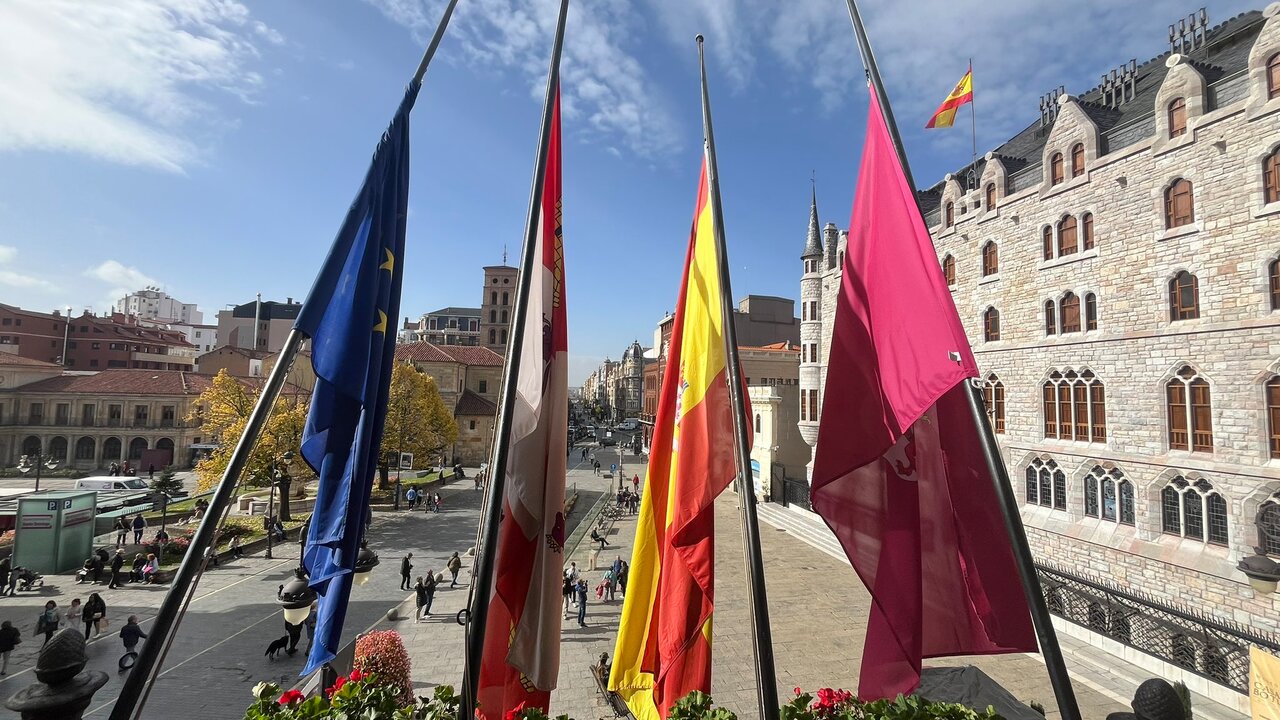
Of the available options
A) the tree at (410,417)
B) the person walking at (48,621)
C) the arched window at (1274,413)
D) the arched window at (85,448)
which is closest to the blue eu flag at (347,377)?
the person walking at (48,621)

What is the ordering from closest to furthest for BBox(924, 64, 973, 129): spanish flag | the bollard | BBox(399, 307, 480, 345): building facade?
1. the bollard
2. BBox(924, 64, 973, 129): spanish flag
3. BBox(399, 307, 480, 345): building facade

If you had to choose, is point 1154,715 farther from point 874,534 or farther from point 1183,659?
point 1183,659

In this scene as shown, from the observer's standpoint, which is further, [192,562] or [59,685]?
[192,562]

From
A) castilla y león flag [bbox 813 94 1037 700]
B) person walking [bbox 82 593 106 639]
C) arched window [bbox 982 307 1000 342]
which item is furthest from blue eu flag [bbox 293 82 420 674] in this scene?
arched window [bbox 982 307 1000 342]

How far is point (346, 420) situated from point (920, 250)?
5087mm

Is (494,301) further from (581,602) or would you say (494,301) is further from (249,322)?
(581,602)

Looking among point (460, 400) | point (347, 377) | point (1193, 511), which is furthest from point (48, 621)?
point (460, 400)

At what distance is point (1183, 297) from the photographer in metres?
15.6

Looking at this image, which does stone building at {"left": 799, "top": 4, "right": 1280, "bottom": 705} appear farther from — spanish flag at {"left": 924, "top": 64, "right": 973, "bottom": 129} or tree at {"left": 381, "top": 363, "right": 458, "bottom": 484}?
tree at {"left": 381, "top": 363, "right": 458, "bottom": 484}

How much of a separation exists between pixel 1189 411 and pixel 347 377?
2096cm

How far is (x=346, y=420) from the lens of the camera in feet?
15.7

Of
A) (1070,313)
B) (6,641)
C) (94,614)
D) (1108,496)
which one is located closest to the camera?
(6,641)

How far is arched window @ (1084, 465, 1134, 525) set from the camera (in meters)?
16.9

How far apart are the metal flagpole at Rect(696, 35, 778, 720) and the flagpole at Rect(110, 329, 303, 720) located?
3.33 meters
